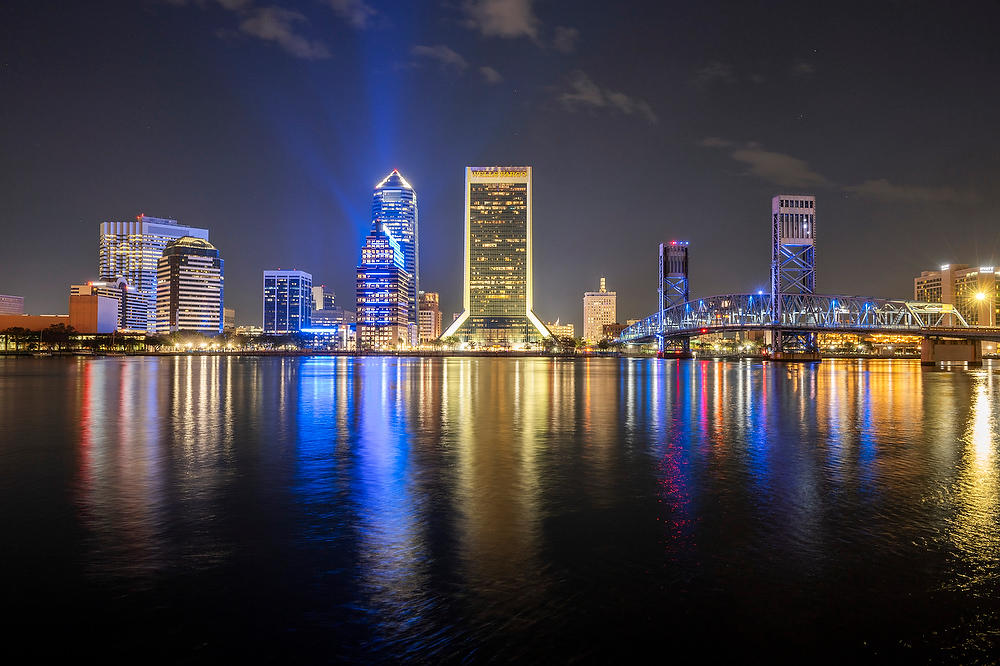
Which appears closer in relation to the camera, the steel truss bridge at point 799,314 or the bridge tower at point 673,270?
the steel truss bridge at point 799,314

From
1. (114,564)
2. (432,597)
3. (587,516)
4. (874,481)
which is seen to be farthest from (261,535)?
(874,481)

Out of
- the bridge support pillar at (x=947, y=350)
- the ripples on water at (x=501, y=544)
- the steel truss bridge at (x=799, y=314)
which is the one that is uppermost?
the steel truss bridge at (x=799, y=314)

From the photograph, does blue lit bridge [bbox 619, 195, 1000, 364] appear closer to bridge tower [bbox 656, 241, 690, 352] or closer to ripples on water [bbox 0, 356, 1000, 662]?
bridge tower [bbox 656, 241, 690, 352]

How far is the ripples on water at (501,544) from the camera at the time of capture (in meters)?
6.93

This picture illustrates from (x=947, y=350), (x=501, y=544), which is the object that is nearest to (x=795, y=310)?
(x=947, y=350)

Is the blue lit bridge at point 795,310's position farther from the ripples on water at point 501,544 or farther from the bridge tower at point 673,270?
the ripples on water at point 501,544

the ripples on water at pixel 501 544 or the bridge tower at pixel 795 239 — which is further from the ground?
the bridge tower at pixel 795 239

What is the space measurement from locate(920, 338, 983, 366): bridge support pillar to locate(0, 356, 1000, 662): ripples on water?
108 m

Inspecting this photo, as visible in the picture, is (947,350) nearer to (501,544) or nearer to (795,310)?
(795,310)

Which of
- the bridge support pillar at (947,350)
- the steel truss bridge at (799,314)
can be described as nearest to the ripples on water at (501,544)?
the bridge support pillar at (947,350)

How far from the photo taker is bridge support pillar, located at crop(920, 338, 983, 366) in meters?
113

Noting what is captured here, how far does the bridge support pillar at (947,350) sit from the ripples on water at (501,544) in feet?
355

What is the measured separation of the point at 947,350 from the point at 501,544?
138 meters

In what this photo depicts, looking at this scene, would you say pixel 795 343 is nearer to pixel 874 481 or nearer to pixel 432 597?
pixel 874 481
